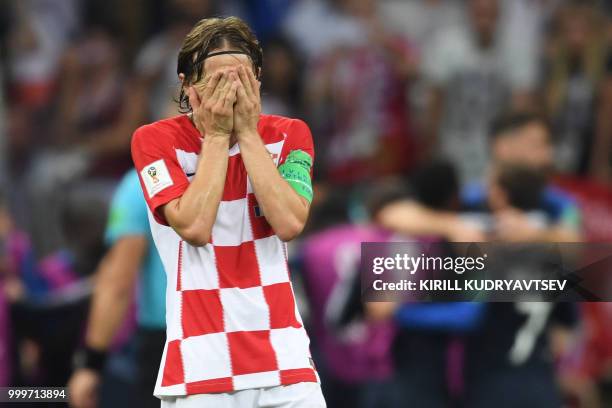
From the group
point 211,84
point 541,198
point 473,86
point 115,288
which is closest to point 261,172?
point 211,84

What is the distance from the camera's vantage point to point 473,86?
36.3 feet

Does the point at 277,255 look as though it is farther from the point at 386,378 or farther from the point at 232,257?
the point at 386,378

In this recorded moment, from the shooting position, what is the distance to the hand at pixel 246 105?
4164 mm

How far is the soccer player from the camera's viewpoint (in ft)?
13.7

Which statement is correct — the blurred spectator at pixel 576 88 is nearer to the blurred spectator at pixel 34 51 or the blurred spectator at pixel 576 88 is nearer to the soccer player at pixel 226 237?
the blurred spectator at pixel 34 51

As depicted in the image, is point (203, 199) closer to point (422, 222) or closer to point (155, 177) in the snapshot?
point (155, 177)

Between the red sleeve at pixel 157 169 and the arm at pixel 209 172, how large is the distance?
0.06 m

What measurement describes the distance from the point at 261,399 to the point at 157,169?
0.84 m

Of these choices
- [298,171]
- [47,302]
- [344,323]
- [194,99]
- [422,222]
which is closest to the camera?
[194,99]

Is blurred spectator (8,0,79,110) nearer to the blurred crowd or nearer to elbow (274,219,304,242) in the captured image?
the blurred crowd

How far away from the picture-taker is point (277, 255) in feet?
14.3

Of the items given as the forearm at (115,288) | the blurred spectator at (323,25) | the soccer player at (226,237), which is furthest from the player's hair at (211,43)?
the blurred spectator at (323,25)

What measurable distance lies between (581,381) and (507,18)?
3293 mm

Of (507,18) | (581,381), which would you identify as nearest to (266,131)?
(581,381)
